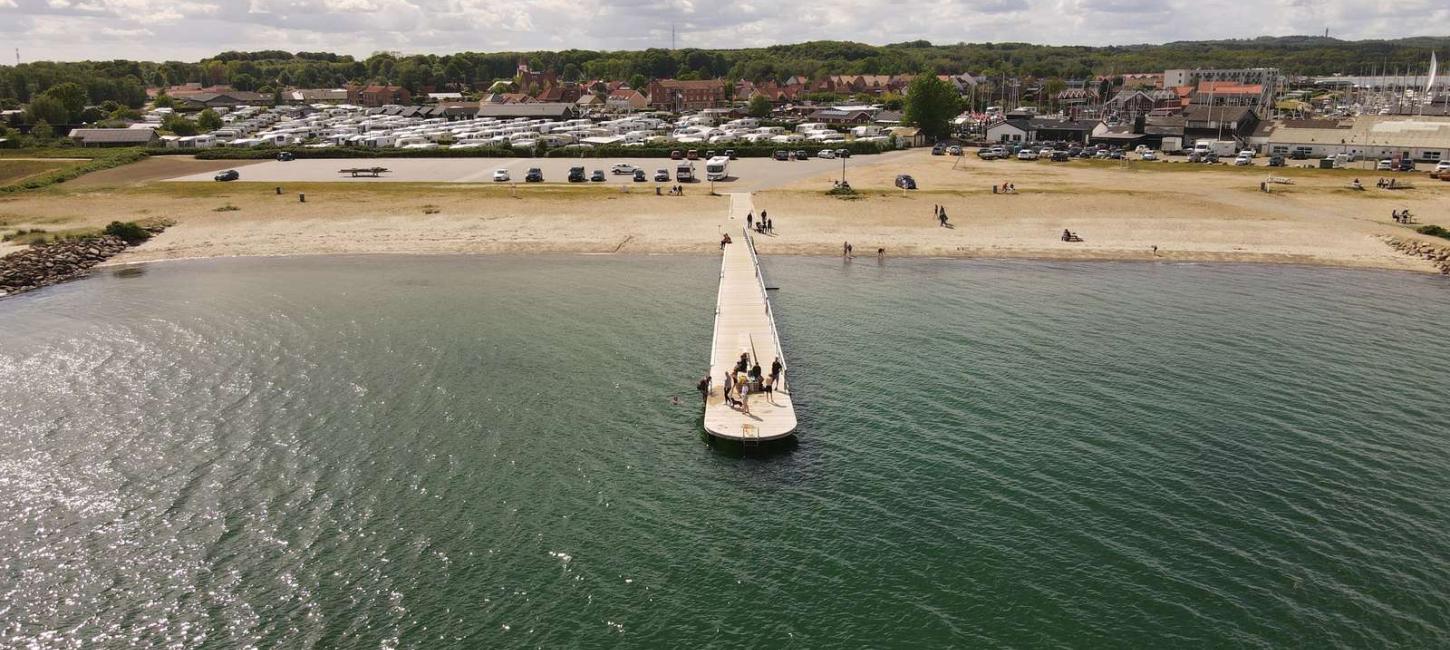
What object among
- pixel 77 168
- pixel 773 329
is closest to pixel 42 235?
pixel 77 168

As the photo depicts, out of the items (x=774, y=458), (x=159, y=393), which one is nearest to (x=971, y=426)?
(x=774, y=458)

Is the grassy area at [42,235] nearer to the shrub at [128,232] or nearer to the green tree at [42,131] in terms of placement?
the shrub at [128,232]

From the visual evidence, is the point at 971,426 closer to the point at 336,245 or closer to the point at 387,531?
the point at 387,531

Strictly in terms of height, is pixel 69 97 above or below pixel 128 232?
above

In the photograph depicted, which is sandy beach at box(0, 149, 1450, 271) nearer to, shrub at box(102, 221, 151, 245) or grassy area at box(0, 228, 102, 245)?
shrub at box(102, 221, 151, 245)

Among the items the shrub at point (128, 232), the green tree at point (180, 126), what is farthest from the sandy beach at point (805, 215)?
the green tree at point (180, 126)

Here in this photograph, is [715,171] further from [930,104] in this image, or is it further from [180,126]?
[180,126]
